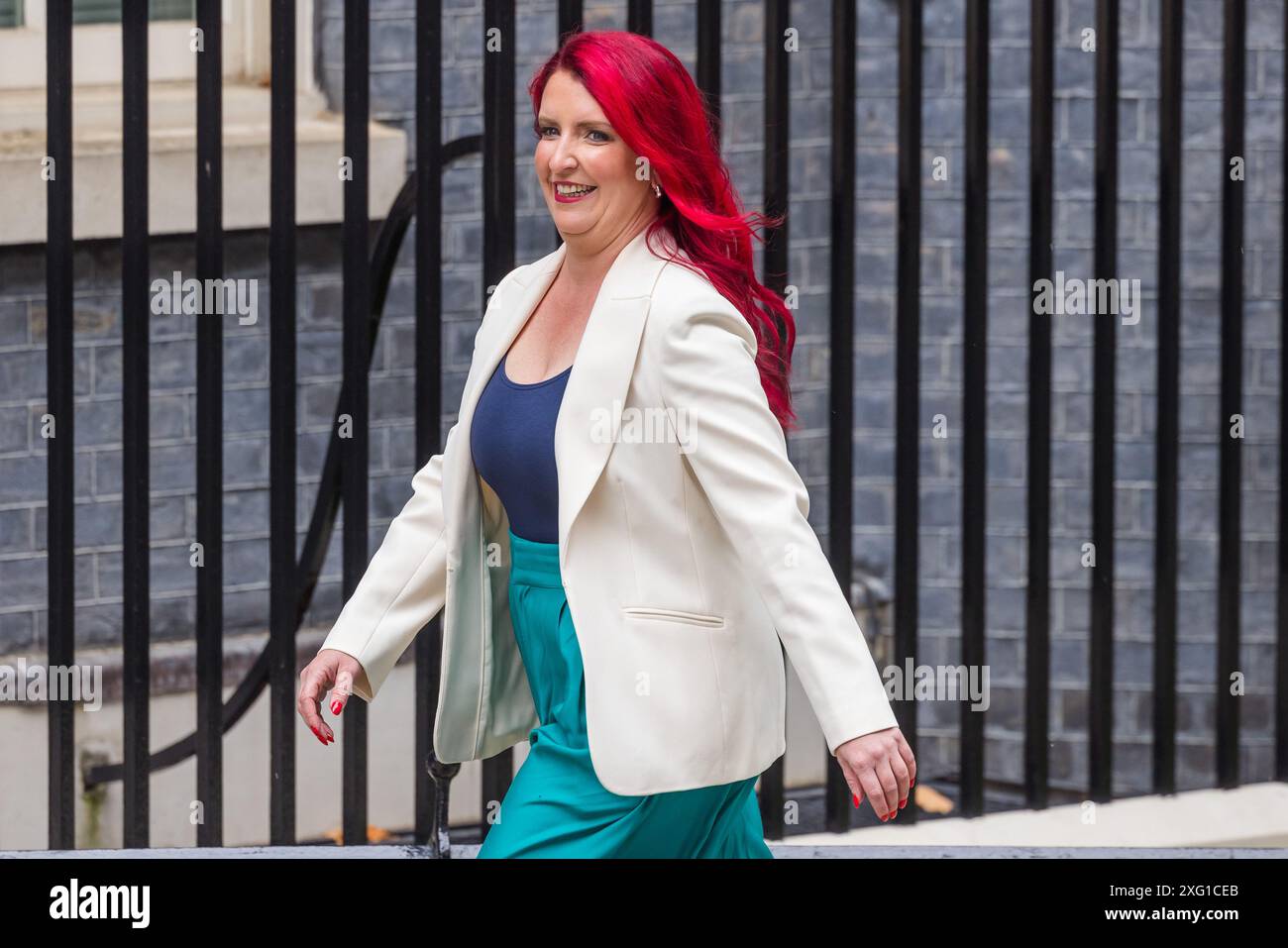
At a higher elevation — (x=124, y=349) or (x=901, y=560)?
(x=124, y=349)

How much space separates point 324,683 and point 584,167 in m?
0.90

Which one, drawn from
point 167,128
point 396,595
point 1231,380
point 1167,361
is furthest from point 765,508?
point 167,128

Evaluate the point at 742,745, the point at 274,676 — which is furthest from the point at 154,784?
the point at 742,745

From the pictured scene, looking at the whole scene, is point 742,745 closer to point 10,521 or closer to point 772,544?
point 772,544

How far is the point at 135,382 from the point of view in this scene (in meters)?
4.02

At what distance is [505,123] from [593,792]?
1.85 metres

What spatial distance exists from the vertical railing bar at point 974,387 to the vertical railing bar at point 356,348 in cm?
133

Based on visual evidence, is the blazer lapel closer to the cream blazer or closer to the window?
the cream blazer

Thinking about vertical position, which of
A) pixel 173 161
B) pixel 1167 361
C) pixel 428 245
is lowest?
pixel 1167 361

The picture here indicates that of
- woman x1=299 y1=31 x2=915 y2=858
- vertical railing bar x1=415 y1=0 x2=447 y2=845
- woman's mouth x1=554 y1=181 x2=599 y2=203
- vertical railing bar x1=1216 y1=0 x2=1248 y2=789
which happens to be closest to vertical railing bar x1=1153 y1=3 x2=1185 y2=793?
vertical railing bar x1=1216 y1=0 x2=1248 y2=789

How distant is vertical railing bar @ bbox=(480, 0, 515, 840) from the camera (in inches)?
157

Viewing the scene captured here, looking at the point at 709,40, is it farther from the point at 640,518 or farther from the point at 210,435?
the point at 640,518
